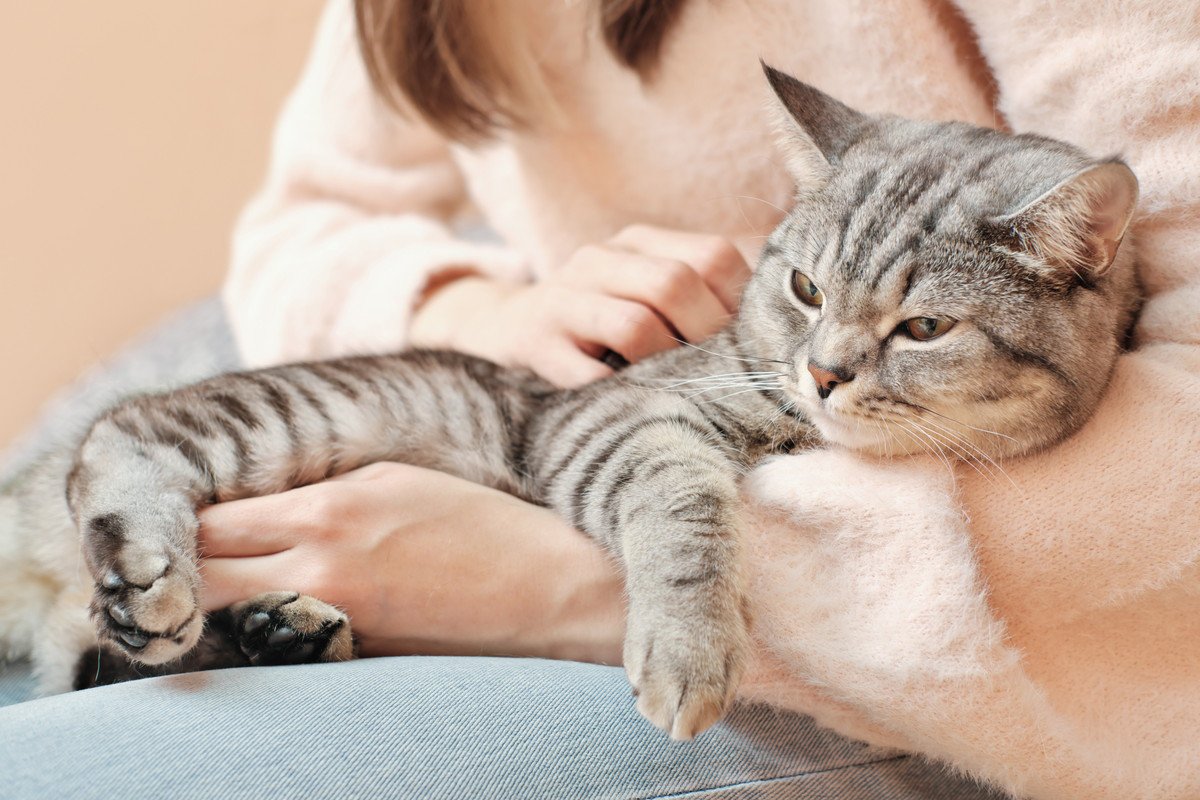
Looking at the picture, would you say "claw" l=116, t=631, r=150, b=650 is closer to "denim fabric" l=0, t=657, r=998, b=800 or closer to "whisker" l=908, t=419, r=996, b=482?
"denim fabric" l=0, t=657, r=998, b=800

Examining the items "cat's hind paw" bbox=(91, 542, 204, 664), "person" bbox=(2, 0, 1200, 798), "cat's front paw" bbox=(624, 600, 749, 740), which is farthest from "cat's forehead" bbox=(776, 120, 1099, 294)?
"cat's hind paw" bbox=(91, 542, 204, 664)

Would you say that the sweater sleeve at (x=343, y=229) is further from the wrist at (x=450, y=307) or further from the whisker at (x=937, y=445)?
the whisker at (x=937, y=445)

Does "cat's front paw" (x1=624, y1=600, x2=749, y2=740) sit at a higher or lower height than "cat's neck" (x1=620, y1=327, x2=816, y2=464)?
lower

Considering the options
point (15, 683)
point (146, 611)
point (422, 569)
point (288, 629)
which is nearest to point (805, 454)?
point (422, 569)

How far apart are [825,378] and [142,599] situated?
69cm

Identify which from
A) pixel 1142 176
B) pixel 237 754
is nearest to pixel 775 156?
pixel 1142 176

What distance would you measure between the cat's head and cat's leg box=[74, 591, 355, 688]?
0.54 meters

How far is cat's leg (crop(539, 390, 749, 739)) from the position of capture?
31.3 inches

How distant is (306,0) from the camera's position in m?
2.58

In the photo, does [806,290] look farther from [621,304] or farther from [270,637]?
[270,637]

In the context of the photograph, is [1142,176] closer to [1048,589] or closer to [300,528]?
[1048,589]

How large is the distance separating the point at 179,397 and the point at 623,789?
716mm

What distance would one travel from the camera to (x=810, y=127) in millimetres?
1014

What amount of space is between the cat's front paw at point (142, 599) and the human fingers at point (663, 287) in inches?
23.3
